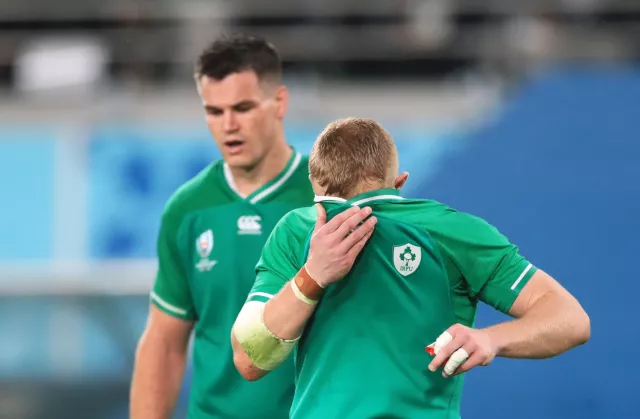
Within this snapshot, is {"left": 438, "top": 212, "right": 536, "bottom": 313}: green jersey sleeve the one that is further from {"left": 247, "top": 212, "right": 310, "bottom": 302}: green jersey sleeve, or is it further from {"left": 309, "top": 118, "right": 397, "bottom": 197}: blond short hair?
{"left": 247, "top": 212, "right": 310, "bottom": 302}: green jersey sleeve

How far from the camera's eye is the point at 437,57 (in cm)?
973

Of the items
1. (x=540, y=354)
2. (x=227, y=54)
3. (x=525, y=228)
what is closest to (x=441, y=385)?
(x=540, y=354)

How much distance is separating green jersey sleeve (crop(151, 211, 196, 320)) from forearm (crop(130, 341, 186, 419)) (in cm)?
16

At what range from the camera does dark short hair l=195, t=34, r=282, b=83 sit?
13.1 ft

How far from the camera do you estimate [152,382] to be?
→ 4.10 meters

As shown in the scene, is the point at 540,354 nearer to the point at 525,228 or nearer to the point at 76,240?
the point at 525,228

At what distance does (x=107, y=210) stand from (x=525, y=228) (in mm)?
3519

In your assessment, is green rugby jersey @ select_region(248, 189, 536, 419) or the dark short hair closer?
green rugby jersey @ select_region(248, 189, 536, 419)

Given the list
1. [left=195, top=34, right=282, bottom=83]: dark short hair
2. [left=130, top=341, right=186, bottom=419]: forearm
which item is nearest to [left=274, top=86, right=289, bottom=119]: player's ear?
[left=195, top=34, right=282, bottom=83]: dark short hair

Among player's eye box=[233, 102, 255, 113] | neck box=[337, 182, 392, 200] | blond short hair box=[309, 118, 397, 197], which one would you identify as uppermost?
blond short hair box=[309, 118, 397, 197]

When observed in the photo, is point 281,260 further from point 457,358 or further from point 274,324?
point 457,358

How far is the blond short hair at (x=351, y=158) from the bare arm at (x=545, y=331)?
1.51 ft

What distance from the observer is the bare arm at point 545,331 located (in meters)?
2.59

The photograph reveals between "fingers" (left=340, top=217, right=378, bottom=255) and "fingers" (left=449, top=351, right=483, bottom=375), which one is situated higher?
"fingers" (left=340, top=217, right=378, bottom=255)
